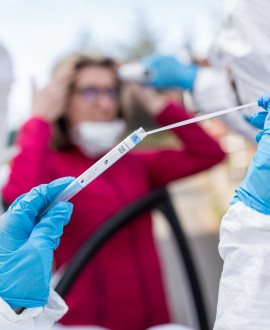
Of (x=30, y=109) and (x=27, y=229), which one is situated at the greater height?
(x=30, y=109)

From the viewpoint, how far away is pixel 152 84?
162cm

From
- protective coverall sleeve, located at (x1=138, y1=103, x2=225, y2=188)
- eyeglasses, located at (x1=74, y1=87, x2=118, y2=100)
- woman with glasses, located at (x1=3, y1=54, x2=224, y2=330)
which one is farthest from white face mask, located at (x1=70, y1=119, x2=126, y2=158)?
protective coverall sleeve, located at (x1=138, y1=103, x2=225, y2=188)

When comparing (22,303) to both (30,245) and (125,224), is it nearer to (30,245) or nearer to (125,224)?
(30,245)

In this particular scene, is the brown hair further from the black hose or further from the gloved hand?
the gloved hand

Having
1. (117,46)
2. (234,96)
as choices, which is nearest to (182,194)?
(234,96)

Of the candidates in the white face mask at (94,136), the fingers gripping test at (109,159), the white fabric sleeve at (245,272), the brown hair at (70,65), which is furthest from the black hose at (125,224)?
the white fabric sleeve at (245,272)

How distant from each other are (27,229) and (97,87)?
998mm

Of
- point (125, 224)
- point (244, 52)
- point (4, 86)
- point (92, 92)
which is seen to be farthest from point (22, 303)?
point (92, 92)

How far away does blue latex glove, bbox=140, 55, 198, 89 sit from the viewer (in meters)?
1.51

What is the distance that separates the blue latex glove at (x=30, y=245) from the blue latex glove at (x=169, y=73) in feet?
2.98

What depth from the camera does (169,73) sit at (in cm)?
155

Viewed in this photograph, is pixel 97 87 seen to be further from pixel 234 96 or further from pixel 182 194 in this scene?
pixel 182 194

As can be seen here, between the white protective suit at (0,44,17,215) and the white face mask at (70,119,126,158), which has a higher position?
the white protective suit at (0,44,17,215)

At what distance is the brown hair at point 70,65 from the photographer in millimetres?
1612
